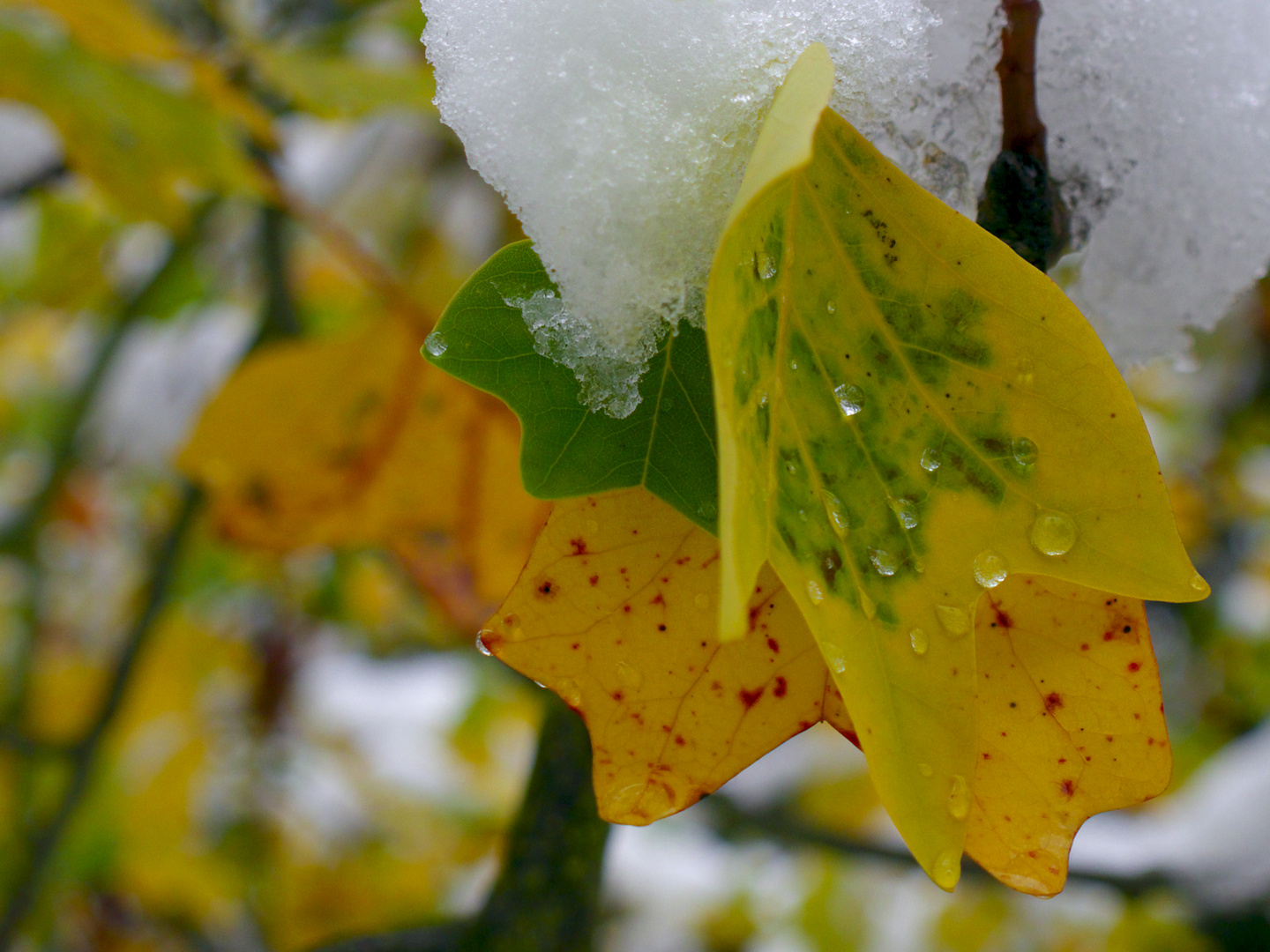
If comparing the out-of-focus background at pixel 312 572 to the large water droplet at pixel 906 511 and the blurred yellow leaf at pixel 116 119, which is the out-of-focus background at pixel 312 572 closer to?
the blurred yellow leaf at pixel 116 119

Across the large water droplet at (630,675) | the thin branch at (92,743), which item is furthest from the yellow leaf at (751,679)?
the thin branch at (92,743)

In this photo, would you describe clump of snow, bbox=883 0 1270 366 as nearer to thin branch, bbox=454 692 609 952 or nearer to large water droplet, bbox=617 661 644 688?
large water droplet, bbox=617 661 644 688

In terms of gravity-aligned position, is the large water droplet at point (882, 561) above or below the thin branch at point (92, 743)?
above

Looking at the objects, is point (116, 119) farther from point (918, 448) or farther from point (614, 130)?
point (918, 448)

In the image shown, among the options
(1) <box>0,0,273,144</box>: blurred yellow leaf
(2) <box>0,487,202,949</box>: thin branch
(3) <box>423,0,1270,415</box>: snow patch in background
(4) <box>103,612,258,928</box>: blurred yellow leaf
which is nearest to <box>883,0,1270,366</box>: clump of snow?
(3) <box>423,0,1270,415</box>: snow patch in background

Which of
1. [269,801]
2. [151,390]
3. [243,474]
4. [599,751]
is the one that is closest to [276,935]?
[269,801]

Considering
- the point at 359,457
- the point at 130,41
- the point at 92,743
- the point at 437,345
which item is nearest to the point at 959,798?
the point at 437,345

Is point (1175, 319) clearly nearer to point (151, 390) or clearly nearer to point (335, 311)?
point (335, 311)
